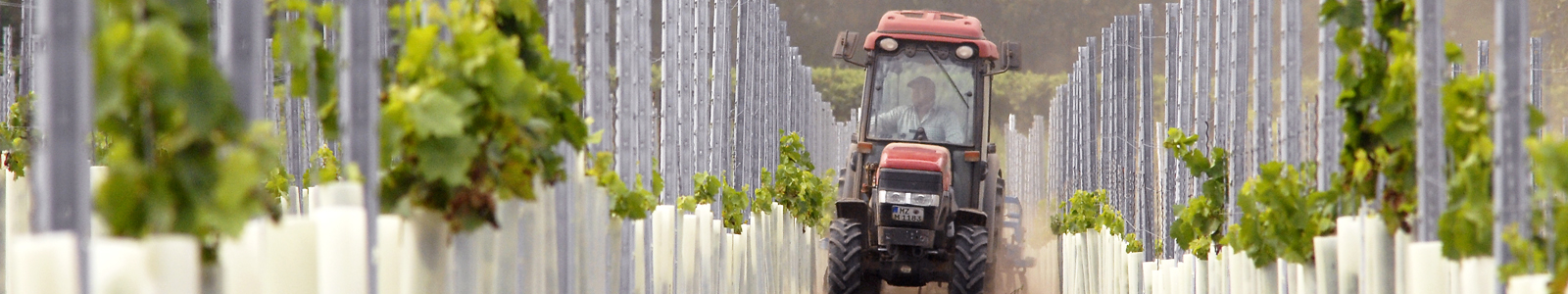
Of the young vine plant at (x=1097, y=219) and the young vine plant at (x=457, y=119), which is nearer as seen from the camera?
the young vine plant at (x=457, y=119)

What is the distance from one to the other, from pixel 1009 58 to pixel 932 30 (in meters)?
0.58

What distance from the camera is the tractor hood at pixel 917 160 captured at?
912 centimetres

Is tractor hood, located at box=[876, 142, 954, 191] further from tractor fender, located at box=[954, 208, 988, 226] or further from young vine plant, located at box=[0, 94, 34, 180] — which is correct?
young vine plant, located at box=[0, 94, 34, 180]

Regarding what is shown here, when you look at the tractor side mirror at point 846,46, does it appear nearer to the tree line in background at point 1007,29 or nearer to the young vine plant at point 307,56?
the young vine plant at point 307,56

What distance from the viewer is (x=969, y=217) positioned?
975 cm

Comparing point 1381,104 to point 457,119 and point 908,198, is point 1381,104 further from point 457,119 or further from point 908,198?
point 908,198

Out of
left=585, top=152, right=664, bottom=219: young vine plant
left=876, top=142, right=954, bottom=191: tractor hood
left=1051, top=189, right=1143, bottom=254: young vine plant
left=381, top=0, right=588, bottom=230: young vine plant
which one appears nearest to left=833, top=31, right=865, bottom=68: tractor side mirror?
left=876, top=142, right=954, bottom=191: tractor hood

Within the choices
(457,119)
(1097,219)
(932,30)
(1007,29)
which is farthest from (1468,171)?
(1007,29)

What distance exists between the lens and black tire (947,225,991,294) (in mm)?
9602

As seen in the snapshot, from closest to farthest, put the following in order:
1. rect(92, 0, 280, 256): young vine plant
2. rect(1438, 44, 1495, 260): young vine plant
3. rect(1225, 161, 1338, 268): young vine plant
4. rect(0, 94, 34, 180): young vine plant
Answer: rect(92, 0, 280, 256): young vine plant → rect(1438, 44, 1495, 260): young vine plant → rect(1225, 161, 1338, 268): young vine plant → rect(0, 94, 34, 180): young vine plant

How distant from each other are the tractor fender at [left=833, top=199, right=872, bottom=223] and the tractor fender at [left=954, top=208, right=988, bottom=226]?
1.95 feet

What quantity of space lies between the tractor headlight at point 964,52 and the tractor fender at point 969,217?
109 centimetres

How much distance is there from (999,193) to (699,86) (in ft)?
17.4

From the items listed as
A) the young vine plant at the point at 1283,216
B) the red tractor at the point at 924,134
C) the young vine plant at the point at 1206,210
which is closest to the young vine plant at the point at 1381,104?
the young vine plant at the point at 1283,216
